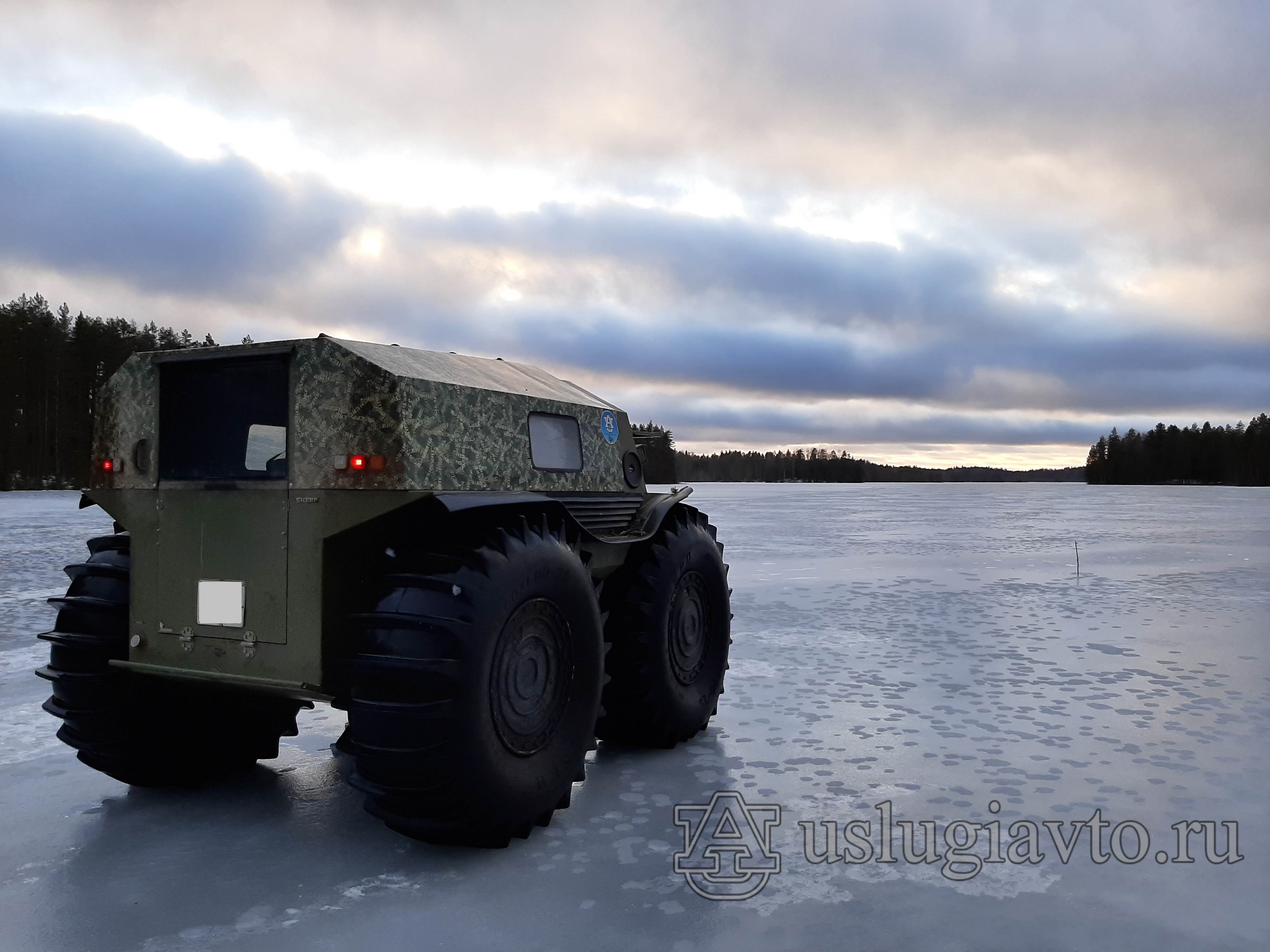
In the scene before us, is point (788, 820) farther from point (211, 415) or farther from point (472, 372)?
point (211, 415)

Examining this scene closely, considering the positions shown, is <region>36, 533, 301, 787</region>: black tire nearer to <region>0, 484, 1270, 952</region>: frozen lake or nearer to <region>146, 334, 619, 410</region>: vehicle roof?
<region>0, 484, 1270, 952</region>: frozen lake

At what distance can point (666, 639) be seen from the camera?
5.50 metres

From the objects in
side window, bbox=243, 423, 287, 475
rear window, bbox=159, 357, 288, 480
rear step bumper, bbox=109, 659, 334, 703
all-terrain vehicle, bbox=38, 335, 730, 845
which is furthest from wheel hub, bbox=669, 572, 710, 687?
rear window, bbox=159, 357, 288, 480

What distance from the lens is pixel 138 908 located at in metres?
3.42

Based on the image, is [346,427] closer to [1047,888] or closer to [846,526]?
[1047,888]

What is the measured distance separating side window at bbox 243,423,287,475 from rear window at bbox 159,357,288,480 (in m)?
0.05

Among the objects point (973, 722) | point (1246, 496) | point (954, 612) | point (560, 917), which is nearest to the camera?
point (560, 917)

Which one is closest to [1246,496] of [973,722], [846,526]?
[846,526]

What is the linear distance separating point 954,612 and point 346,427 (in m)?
9.38

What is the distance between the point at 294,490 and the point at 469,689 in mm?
1178

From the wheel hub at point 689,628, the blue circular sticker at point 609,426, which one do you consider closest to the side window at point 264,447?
the blue circular sticker at point 609,426

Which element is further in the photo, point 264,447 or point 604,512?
point 604,512

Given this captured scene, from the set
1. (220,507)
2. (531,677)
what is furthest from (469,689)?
(220,507)

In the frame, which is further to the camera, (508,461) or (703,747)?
(703,747)
